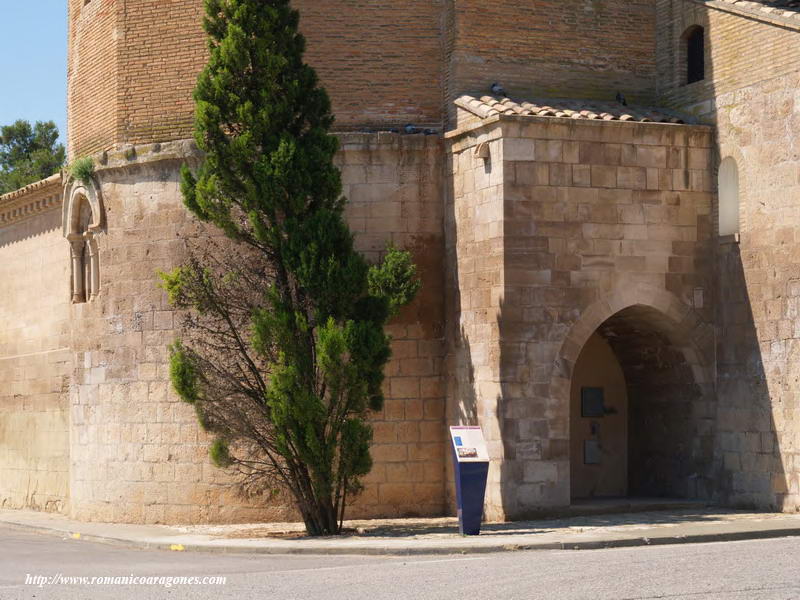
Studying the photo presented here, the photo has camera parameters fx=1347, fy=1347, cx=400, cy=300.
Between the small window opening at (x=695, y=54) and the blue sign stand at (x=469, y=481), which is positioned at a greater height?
the small window opening at (x=695, y=54)

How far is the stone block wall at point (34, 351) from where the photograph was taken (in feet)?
74.8

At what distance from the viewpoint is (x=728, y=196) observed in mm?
17672

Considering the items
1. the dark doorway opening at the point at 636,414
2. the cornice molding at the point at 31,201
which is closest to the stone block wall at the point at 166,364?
the dark doorway opening at the point at 636,414

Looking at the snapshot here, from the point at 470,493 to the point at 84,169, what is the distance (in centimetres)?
838

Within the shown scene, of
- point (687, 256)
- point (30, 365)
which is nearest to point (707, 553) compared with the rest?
point (687, 256)

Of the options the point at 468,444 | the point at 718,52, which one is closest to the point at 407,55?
the point at 718,52

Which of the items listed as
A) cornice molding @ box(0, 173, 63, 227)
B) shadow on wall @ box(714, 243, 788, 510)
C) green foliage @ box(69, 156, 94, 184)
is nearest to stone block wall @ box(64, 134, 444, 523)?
Result: green foliage @ box(69, 156, 94, 184)

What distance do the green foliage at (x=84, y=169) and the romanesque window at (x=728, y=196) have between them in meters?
9.07

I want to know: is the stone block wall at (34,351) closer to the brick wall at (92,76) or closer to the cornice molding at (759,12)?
the brick wall at (92,76)

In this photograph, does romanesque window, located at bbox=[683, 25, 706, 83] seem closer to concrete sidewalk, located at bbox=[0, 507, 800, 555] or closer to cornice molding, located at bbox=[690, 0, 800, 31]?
cornice molding, located at bbox=[690, 0, 800, 31]

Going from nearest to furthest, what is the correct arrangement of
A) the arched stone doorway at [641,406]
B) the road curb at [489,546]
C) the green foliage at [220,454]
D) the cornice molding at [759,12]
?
the road curb at [489,546] → the green foliage at [220,454] → the cornice molding at [759,12] → the arched stone doorway at [641,406]

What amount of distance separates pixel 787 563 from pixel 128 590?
18.7 feet

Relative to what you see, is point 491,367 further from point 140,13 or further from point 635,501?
point 140,13

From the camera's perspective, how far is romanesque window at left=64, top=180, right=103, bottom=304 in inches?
795
